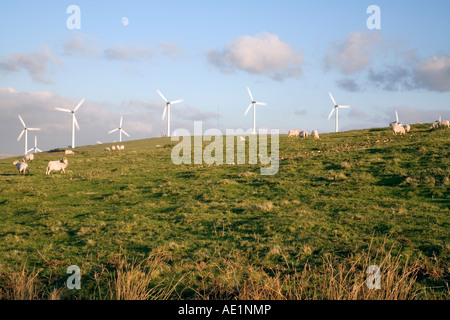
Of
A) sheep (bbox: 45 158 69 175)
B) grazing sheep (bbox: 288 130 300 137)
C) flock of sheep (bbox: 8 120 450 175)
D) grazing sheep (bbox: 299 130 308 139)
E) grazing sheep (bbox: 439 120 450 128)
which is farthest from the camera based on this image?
grazing sheep (bbox: 288 130 300 137)

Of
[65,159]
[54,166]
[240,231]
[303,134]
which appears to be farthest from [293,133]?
[240,231]

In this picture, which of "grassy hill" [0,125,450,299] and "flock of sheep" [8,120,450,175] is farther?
"flock of sheep" [8,120,450,175]

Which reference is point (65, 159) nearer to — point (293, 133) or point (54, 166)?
point (54, 166)

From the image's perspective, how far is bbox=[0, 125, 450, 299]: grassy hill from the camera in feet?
28.8

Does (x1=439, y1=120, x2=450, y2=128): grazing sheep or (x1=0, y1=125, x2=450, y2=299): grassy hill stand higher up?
(x1=439, y1=120, x2=450, y2=128): grazing sheep

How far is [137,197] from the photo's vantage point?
79.2ft

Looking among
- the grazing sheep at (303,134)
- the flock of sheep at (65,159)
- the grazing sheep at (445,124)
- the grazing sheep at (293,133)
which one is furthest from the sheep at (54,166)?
the grazing sheep at (445,124)

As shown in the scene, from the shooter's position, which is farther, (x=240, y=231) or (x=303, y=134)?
(x=303, y=134)

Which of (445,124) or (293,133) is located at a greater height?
(445,124)

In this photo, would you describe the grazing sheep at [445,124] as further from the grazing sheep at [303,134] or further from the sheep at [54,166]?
the sheep at [54,166]

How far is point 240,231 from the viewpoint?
15.3 metres

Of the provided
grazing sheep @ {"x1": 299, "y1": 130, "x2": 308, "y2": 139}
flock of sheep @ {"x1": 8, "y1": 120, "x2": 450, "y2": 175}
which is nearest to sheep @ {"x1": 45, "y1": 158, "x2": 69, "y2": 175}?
flock of sheep @ {"x1": 8, "y1": 120, "x2": 450, "y2": 175}

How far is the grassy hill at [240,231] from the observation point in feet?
28.8

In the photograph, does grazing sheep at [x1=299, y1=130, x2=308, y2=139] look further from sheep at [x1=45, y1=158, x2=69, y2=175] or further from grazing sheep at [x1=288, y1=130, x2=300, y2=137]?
sheep at [x1=45, y1=158, x2=69, y2=175]
